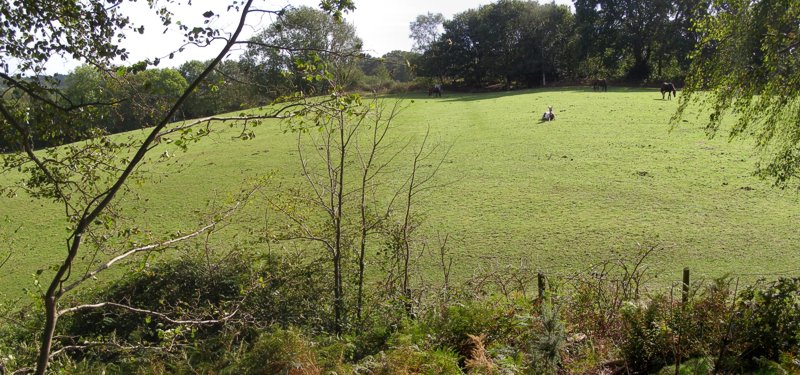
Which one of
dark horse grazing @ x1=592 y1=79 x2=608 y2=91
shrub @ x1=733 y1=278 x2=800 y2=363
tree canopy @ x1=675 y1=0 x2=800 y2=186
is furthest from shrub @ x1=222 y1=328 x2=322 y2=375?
dark horse grazing @ x1=592 y1=79 x2=608 y2=91

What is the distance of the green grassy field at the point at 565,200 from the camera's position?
9.12m

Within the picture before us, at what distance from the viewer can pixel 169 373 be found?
15.6ft

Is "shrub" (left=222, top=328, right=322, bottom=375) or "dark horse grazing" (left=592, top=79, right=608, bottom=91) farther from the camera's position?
"dark horse grazing" (left=592, top=79, right=608, bottom=91)

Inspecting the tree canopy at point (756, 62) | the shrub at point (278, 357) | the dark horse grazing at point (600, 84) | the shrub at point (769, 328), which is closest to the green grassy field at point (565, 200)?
the shrub at point (278, 357)

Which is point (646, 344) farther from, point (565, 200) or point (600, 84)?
point (600, 84)

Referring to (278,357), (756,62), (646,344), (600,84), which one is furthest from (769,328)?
(600,84)

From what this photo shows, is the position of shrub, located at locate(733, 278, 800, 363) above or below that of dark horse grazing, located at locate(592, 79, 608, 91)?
below

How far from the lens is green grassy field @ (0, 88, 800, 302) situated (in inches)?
359

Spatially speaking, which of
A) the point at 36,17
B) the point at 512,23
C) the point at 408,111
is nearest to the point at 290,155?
the point at 408,111

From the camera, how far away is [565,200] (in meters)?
12.0

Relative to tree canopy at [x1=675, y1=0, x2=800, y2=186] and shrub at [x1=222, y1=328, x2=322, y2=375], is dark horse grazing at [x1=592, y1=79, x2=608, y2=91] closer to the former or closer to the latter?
tree canopy at [x1=675, y1=0, x2=800, y2=186]

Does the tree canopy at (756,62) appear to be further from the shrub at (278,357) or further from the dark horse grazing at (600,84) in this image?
the dark horse grazing at (600,84)

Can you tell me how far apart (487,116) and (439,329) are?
18921 millimetres

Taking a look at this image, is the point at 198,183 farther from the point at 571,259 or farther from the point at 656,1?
the point at 656,1
